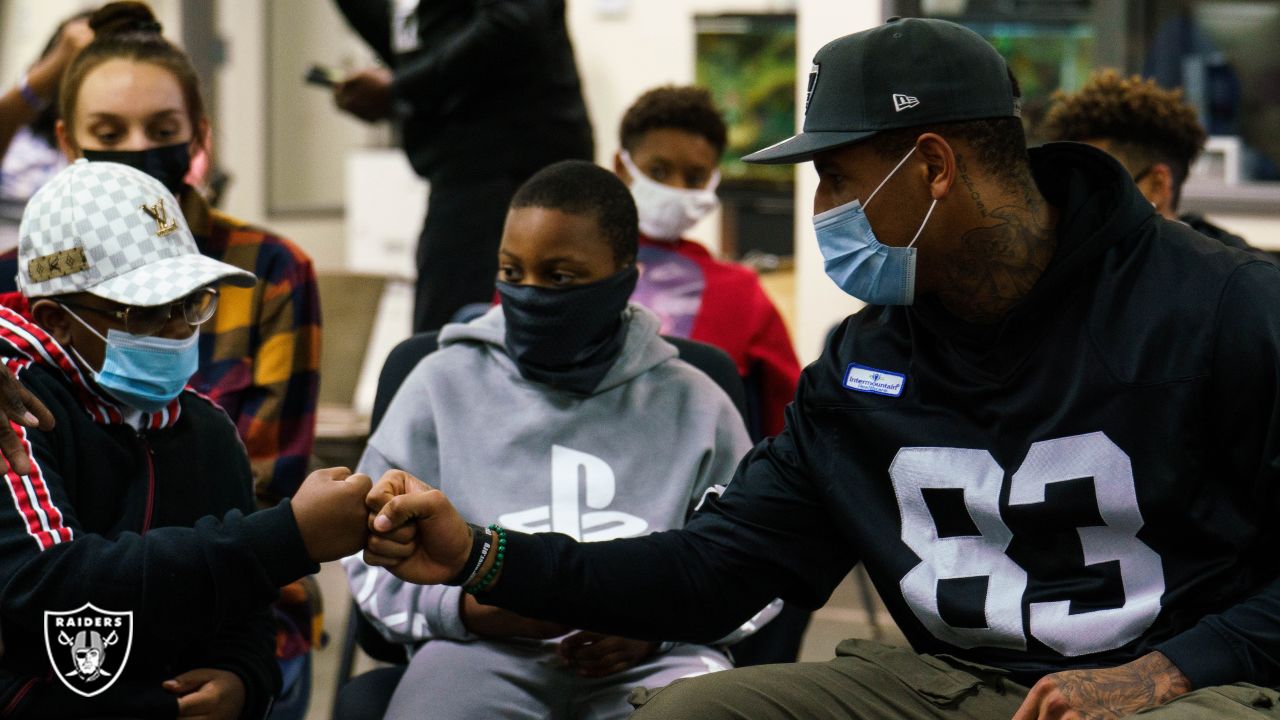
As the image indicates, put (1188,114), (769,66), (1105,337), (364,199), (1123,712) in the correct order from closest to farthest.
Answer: (1123,712), (1105,337), (1188,114), (769,66), (364,199)

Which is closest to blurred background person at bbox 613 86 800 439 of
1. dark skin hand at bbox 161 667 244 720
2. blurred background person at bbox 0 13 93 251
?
blurred background person at bbox 0 13 93 251

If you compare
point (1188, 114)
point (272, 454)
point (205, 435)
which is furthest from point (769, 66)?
point (205, 435)

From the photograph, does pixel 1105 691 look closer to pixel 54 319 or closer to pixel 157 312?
pixel 157 312

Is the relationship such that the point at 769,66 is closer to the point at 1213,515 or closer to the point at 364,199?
the point at 364,199

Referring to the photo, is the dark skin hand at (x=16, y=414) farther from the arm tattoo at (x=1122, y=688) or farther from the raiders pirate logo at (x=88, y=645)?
the arm tattoo at (x=1122, y=688)

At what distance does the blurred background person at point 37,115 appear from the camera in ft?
11.6

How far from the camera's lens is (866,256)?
2139 mm

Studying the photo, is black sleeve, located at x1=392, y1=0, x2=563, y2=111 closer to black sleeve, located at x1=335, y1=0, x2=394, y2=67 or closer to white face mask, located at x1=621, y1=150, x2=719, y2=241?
black sleeve, located at x1=335, y1=0, x2=394, y2=67

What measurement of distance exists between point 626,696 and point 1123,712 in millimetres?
818

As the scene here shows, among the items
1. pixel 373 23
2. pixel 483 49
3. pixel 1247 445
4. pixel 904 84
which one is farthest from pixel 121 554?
pixel 373 23

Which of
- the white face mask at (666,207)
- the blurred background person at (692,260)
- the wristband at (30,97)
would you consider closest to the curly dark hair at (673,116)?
the blurred background person at (692,260)

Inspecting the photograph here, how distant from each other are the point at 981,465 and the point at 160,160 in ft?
5.43

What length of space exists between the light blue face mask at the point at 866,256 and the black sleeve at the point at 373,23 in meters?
2.76

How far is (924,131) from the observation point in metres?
2.06
